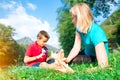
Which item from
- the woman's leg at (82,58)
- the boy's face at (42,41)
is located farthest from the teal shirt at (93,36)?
the boy's face at (42,41)

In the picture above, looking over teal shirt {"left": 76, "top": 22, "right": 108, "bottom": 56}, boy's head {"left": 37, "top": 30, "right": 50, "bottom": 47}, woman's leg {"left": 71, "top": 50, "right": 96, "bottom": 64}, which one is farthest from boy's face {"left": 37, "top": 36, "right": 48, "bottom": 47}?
teal shirt {"left": 76, "top": 22, "right": 108, "bottom": 56}

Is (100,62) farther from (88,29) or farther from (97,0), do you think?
(97,0)

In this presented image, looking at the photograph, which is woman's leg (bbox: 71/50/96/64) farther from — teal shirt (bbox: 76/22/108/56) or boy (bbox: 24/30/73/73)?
boy (bbox: 24/30/73/73)

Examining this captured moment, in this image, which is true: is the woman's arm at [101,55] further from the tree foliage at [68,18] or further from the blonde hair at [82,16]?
the tree foliage at [68,18]

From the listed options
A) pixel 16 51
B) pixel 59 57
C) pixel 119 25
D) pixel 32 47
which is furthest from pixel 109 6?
pixel 59 57

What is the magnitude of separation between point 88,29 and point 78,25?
1.10 ft

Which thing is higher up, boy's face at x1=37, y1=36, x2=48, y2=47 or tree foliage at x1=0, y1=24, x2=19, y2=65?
tree foliage at x1=0, y1=24, x2=19, y2=65

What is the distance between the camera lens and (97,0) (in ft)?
171

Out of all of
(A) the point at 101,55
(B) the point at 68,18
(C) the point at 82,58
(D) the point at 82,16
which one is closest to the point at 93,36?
(D) the point at 82,16

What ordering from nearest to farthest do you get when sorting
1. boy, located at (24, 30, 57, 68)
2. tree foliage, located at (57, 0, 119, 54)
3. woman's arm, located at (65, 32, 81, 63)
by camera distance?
1. woman's arm, located at (65, 32, 81, 63)
2. boy, located at (24, 30, 57, 68)
3. tree foliage, located at (57, 0, 119, 54)

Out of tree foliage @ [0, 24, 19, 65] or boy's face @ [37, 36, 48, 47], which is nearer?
boy's face @ [37, 36, 48, 47]

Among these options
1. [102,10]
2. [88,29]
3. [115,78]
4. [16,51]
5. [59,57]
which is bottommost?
[115,78]

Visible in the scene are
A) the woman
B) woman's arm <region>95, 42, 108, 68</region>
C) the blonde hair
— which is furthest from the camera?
the blonde hair

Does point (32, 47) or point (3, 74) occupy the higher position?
point (32, 47)
